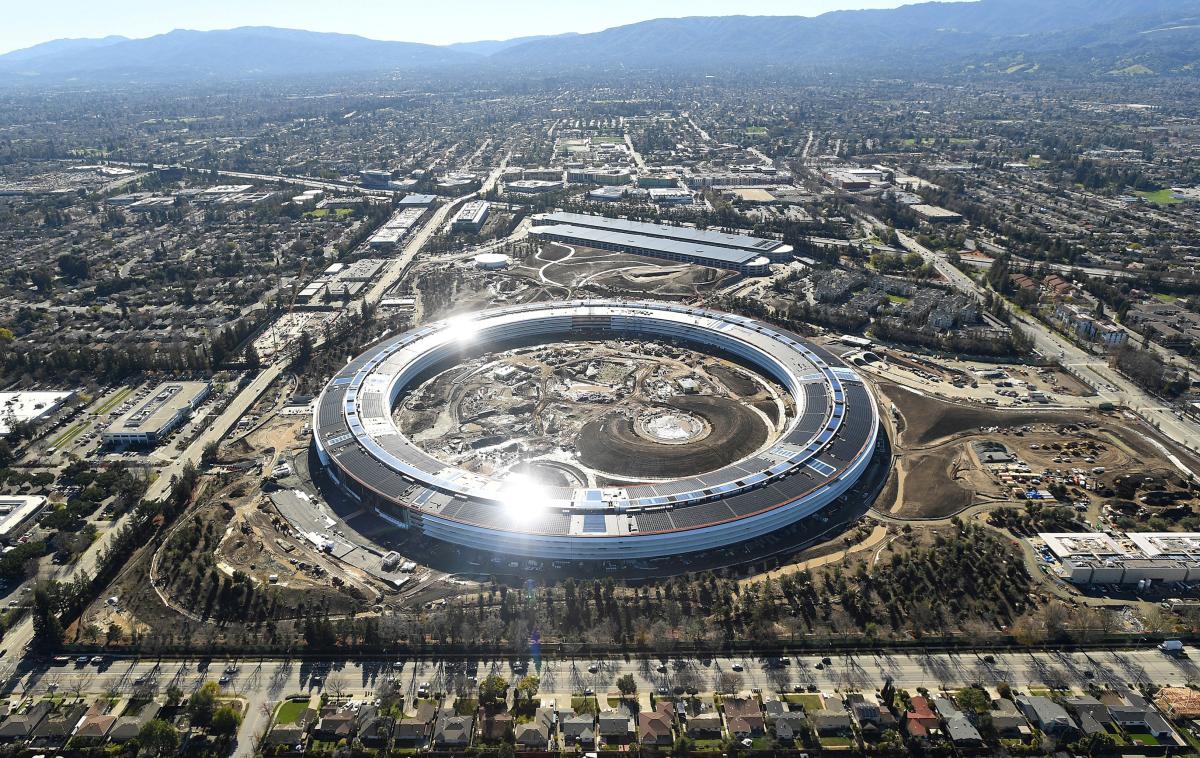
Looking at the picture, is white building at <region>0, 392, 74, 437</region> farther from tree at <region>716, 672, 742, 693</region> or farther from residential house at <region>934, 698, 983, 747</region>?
residential house at <region>934, 698, 983, 747</region>

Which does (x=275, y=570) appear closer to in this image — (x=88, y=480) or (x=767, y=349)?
(x=88, y=480)

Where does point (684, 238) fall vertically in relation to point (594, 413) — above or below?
above

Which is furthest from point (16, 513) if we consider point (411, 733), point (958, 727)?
point (958, 727)

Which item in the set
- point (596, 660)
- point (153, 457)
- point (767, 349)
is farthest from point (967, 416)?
point (153, 457)

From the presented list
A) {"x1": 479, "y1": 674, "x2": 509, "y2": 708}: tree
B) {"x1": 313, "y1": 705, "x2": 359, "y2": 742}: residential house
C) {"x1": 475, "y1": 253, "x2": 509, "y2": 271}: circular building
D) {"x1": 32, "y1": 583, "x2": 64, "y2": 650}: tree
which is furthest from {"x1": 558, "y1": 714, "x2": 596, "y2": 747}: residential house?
{"x1": 475, "y1": 253, "x2": 509, "y2": 271}: circular building

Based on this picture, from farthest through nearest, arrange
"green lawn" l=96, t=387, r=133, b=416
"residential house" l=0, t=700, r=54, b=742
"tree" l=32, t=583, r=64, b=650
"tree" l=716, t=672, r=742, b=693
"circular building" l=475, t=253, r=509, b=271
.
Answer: "circular building" l=475, t=253, r=509, b=271
"green lawn" l=96, t=387, r=133, b=416
"tree" l=32, t=583, r=64, b=650
"tree" l=716, t=672, r=742, b=693
"residential house" l=0, t=700, r=54, b=742

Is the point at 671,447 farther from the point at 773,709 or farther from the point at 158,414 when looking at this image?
the point at 158,414
